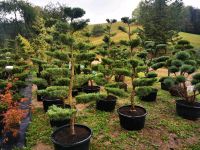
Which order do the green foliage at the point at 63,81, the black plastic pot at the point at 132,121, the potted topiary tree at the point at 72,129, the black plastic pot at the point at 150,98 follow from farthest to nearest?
1. the black plastic pot at the point at 150,98
2. the black plastic pot at the point at 132,121
3. the green foliage at the point at 63,81
4. the potted topiary tree at the point at 72,129

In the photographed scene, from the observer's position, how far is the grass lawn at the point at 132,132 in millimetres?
4980

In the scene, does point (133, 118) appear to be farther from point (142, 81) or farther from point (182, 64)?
point (182, 64)

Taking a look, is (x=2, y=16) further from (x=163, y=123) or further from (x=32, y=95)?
(x=163, y=123)

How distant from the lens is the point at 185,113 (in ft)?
21.2

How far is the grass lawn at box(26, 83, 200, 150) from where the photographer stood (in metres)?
4.98

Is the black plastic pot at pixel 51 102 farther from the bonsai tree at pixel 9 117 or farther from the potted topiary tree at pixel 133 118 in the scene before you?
the potted topiary tree at pixel 133 118

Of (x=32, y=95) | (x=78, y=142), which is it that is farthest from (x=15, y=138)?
(x=32, y=95)

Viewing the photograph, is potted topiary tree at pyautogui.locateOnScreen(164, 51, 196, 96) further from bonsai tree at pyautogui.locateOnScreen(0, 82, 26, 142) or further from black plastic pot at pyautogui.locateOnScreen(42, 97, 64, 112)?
bonsai tree at pyautogui.locateOnScreen(0, 82, 26, 142)

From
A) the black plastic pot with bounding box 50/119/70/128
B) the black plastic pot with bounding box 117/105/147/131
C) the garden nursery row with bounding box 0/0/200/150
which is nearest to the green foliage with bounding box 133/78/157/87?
the garden nursery row with bounding box 0/0/200/150

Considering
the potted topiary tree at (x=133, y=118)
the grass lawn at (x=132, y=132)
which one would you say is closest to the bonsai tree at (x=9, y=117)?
the grass lawn at (x=132, y=132)

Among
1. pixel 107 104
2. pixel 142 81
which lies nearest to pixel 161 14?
pixel 107 104

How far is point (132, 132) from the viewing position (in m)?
5.43

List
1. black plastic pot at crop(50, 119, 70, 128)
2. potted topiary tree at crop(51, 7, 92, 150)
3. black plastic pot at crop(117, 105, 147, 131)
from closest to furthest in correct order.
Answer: potted topiary tree at crop(51, 7, 92, 150) → black plastic pot at crop(117, 105, 147, 131) → black plastic pot at crop(50, 119, 70, 128)

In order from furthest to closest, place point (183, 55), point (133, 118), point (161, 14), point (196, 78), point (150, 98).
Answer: point (161, 14)
point (150, 98)
point (183, 55)
point (196, 78)
point (133, 118)
